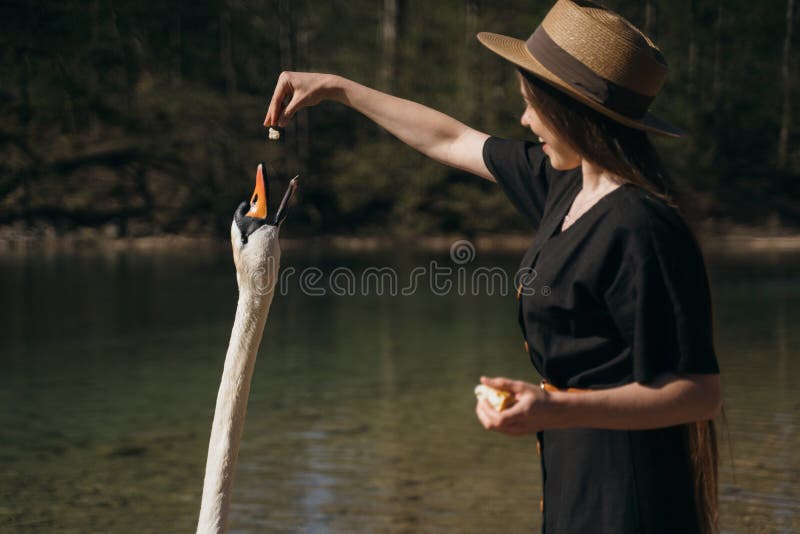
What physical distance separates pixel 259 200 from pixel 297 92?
21.1 inches

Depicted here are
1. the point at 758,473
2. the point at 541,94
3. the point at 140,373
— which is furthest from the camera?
the point at 140,373

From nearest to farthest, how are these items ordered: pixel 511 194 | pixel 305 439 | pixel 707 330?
pixel 707 330 < pixel 511 194 < pixel 305 439

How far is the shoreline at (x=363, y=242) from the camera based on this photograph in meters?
30.8

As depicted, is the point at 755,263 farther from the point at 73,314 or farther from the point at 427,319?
the point at 73,314

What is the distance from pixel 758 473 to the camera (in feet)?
24.6

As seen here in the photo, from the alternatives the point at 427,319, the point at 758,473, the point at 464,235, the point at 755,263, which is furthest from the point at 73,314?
the point at 464,235

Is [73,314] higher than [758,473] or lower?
higher

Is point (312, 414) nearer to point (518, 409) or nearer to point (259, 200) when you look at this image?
point (259, 200)

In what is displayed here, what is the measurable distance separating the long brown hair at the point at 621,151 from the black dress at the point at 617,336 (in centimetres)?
3

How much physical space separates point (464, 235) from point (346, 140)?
22.1ft

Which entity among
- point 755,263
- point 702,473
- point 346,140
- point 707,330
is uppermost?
point 346,140

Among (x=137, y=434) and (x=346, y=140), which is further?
(x=346, y=140)

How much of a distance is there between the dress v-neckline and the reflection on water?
92cm

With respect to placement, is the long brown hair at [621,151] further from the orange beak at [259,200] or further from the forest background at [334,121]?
the forest background at [334,121]
